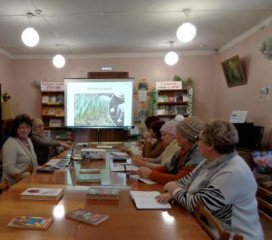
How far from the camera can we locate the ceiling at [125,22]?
342cm

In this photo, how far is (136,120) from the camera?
6352 millimetres

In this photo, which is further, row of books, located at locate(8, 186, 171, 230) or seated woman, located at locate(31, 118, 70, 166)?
seated woman, located at locate(31, 118, 70, 166)

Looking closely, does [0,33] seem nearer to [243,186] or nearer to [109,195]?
[109,195]

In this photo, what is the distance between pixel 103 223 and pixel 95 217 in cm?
6

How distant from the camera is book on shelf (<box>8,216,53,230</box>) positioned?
1.21m

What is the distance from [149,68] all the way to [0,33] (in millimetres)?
3272

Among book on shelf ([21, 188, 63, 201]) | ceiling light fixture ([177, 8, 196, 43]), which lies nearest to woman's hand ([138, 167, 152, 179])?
book on shelf ([21, 188, 63, 201])

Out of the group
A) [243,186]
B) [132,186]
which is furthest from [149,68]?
[243,186]

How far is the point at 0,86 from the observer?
5.53 metres

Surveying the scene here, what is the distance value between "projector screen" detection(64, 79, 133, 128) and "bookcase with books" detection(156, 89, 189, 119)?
71 centimetres

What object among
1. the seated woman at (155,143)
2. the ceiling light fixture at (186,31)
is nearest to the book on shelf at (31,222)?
the seated woman at (155,143)

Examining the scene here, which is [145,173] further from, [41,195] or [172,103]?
[172,103]

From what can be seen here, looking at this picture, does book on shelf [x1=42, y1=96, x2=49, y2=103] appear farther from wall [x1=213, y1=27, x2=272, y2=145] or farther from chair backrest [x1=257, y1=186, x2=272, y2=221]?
chair backrest [x1=257, y1=186, x2=272, y2=221]

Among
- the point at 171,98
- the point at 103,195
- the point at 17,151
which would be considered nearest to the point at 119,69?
the point at 171,98
